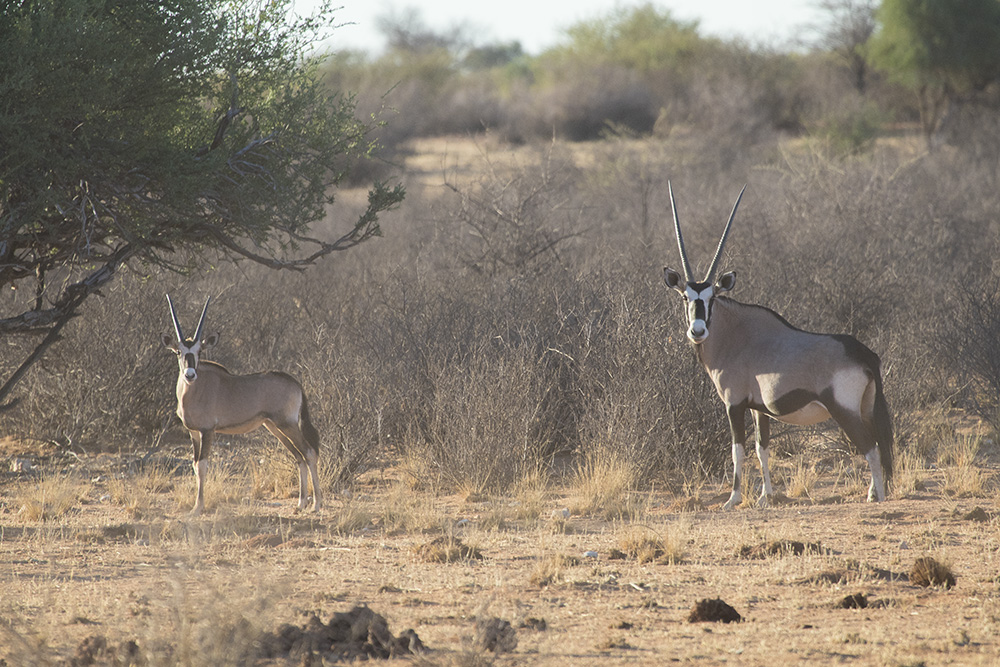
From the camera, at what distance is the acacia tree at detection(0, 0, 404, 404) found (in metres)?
7.03

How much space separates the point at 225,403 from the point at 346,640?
4083 mm

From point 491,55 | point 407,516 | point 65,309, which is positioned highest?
point 491,55

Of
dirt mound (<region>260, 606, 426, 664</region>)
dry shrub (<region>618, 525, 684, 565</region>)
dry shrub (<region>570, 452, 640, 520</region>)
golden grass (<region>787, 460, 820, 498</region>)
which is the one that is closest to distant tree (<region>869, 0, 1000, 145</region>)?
golden grass (<region>787, 460, 820, 498</region>)

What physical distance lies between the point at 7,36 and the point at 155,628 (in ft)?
14.1

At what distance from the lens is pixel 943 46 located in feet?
113

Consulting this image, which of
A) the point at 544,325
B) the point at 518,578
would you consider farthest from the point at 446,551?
the point at 544,325

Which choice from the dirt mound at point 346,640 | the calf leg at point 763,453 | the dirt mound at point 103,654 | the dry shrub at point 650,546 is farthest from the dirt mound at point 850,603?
the dirt mound at point 103,654

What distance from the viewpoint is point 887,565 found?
22.5 ft

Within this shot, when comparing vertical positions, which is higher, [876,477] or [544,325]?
[544,325]

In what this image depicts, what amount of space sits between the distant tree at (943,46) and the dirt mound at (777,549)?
2966 centimetres

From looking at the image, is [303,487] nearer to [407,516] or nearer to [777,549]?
[407,516]

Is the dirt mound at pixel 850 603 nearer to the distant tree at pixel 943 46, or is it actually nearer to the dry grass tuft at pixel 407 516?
the dry grass tuft at pixel 407 516

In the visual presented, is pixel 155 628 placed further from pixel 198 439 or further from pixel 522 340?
pixel 522 340

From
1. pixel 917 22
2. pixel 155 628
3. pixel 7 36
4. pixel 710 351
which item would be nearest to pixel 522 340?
pixel 710 351
